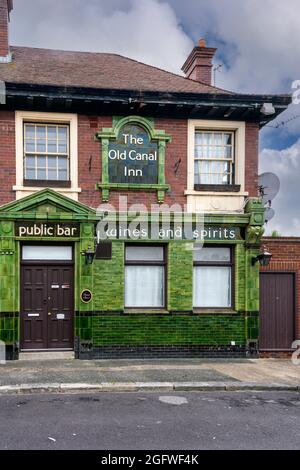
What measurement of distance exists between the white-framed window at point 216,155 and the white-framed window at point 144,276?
2147 millimetres

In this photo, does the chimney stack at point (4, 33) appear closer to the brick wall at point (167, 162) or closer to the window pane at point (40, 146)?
the window pane at point (40, 146)

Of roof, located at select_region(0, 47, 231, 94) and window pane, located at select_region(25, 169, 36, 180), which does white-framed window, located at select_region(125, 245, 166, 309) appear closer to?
window pane, located at select_region(25, 169, 36, 180)

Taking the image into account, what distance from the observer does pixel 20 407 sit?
8.14m

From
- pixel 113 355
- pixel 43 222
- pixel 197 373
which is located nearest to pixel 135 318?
pixel 113 355

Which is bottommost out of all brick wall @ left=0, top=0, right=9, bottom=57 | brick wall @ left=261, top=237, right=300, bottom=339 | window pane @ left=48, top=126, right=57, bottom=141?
brick wall @ left=261, top=237, right=300, bottom=339

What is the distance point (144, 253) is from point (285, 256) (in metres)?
3.91

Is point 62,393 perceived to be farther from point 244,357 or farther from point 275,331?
point 275,331

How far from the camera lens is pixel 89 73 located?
1383cm

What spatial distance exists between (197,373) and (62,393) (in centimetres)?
318

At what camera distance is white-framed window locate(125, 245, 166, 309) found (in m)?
12.8

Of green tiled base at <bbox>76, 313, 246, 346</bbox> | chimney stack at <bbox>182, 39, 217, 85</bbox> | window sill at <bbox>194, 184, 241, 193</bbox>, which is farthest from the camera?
chimney stack at <bbox>182, 39, 217, 85</bbox>

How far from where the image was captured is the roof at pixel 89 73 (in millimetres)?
12805

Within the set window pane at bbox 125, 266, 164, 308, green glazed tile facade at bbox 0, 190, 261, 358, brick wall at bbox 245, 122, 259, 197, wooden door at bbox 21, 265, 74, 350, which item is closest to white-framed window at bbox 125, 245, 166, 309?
window pane at bbox 125, 266, 164, 308

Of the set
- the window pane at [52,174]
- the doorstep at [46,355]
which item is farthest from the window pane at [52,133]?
the doorstep at [46,355]
